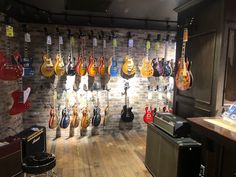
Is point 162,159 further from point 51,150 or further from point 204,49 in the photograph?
point 51,150

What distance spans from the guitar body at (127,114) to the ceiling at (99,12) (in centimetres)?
190

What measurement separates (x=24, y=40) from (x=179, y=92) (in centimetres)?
324

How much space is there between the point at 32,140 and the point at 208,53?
9.16 ft

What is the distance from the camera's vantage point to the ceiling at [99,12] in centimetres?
316

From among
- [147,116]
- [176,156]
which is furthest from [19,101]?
[147,116]

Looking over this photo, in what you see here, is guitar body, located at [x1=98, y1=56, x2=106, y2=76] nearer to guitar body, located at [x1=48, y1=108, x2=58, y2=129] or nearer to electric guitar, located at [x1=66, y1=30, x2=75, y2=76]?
electric guitar, located at [x1=66, y1=30, x2=75, y2=76]

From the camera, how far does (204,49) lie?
2551 mm

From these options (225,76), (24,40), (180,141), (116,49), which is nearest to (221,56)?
(225,76)

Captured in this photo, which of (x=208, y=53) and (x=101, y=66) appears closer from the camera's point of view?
(x=208, y=53)

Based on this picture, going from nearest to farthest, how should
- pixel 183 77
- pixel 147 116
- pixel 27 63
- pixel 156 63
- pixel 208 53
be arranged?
1. pixel 208 53
2. pixel 183 77
3. pixel 27 63
4. pixel 156 63
5. pixel 147 116

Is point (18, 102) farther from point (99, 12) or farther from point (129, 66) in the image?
point (129, 66)

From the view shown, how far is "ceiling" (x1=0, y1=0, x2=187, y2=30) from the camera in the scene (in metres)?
3.16

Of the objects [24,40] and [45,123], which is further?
[45,123]

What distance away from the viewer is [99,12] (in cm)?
370
